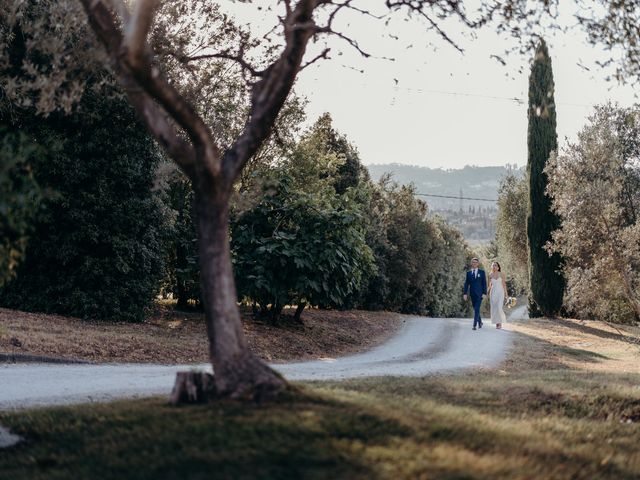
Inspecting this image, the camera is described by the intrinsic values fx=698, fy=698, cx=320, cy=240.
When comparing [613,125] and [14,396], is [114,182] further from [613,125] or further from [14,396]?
[613,125]

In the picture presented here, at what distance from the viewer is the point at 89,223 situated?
64.6 ft

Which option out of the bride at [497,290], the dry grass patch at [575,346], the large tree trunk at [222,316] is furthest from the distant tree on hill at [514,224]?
the large tree trunk at [222,316]

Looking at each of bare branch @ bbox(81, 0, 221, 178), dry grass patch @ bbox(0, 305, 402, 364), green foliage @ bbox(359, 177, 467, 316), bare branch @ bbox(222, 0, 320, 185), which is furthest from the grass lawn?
green foliage @ bbox(359, 177, 467, 316)

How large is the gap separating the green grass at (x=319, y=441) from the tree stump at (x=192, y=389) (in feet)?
0.64

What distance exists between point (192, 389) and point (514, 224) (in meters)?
35.2

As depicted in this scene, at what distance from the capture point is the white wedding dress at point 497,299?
24.7 meters

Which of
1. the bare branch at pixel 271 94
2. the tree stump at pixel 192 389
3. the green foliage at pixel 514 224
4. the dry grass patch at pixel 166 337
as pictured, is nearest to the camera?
the tree stump at pixel 192 389

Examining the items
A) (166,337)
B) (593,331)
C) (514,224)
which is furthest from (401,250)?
(166,337)

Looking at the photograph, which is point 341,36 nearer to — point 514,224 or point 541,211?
point 541,211

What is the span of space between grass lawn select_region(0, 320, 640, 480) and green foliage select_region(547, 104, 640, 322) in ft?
53.5

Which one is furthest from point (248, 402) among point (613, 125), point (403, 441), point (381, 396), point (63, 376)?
point (613, 125)

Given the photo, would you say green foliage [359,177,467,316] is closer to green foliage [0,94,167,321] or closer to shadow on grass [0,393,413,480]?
green foliage [0,94,167,321]

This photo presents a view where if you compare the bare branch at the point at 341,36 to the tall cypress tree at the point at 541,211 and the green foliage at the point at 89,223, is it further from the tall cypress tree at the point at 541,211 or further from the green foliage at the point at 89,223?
the tall cypress tree at the point at 541,211

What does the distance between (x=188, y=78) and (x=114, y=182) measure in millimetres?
3721
